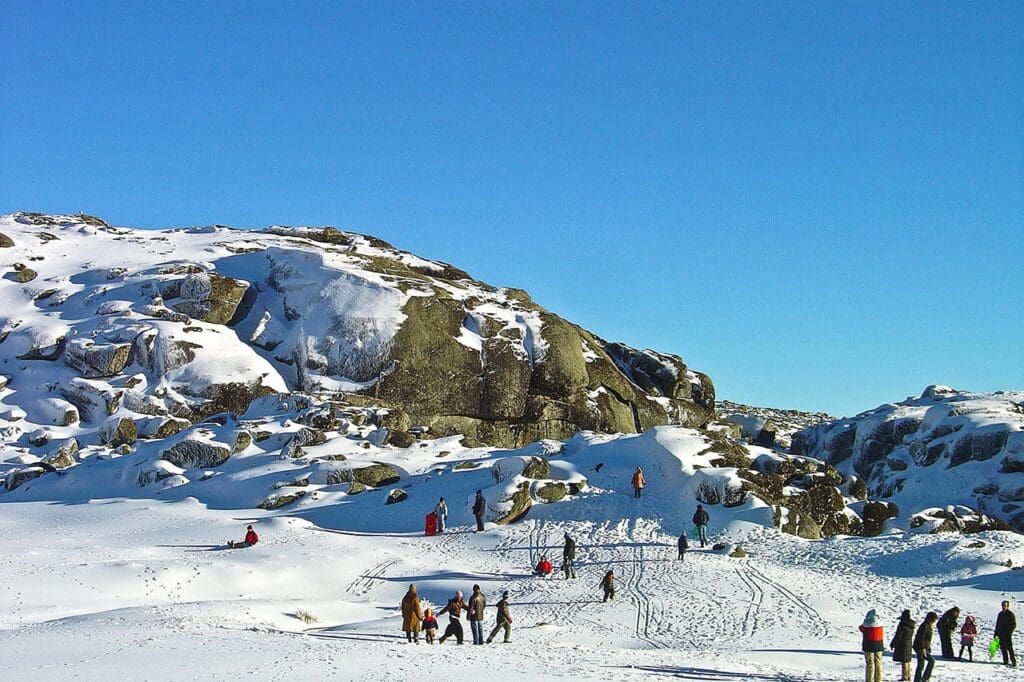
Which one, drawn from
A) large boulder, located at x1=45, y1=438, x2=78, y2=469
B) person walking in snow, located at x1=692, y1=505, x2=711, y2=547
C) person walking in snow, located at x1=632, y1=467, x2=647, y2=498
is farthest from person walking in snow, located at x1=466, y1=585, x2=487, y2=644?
large boulder, located at x1=45, y1=438, x2=78, y2=469

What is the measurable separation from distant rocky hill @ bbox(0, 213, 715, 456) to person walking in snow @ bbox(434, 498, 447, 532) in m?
14.1

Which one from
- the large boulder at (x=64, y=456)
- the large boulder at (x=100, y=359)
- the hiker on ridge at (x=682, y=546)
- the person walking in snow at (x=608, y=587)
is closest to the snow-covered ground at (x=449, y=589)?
the person walking in snow at (x=608, y=587)

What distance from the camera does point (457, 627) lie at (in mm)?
25109

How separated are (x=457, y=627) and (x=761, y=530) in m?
19.6

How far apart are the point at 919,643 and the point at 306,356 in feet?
176

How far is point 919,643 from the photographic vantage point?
67.7ft

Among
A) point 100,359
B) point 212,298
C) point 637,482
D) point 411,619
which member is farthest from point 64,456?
point 411,619

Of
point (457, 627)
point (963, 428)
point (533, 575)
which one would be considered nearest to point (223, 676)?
point (457, 627)

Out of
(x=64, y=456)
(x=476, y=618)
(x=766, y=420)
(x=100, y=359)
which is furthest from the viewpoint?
(x=766, y=420)

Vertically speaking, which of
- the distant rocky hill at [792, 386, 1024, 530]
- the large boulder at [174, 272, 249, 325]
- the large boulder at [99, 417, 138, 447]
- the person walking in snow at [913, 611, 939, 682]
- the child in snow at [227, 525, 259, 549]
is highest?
the large boulder at [174, 272, 249, 325]

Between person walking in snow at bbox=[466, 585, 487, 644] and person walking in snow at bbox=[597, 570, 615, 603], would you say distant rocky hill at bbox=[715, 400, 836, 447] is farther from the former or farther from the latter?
person walking in snow at bbox=[466, 585, 487, 644]

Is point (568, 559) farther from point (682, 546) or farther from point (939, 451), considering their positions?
point (939, 451)

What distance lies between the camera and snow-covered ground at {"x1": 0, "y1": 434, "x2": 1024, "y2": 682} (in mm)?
20188

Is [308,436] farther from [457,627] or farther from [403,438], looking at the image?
[457,627]
